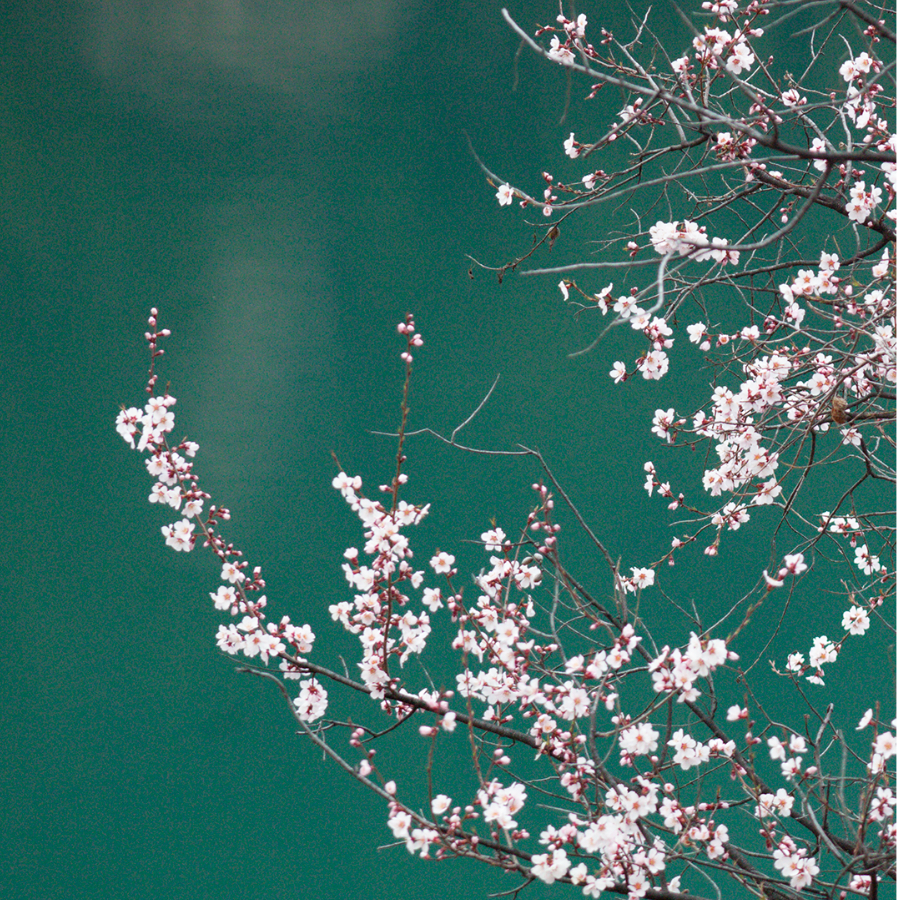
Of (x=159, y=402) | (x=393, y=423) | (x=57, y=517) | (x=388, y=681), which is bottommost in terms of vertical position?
(x=388, y=681)

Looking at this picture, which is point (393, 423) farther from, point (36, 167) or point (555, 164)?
point (36, 167)

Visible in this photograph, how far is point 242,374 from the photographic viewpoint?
3.37 meters

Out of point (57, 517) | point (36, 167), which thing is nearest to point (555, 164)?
point (36, 167)

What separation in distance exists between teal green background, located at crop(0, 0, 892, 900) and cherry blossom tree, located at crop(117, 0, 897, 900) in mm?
192

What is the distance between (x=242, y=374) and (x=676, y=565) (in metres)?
1.96

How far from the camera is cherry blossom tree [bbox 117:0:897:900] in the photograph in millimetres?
1738

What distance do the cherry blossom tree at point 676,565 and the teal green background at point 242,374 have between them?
19 centimetres

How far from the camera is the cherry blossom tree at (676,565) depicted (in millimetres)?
1738

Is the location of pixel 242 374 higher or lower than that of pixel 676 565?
higher

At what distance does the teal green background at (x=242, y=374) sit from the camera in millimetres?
3027

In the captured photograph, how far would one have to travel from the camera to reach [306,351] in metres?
3.44

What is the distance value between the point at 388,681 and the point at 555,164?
254 centimetres

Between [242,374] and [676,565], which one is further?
→ [676,565]

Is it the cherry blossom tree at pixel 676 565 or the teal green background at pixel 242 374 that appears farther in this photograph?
the teal green background at pixel 242 374
